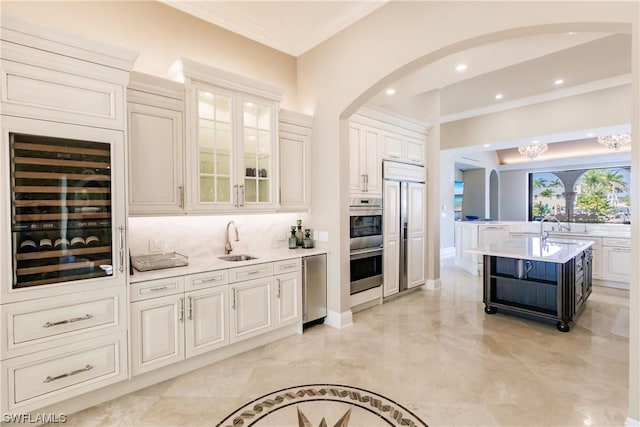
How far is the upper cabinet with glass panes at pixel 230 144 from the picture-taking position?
2.90 meters

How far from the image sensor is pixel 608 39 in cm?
353

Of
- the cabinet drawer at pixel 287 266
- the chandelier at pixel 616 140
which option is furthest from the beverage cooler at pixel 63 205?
the chandelier at pixel 616 140

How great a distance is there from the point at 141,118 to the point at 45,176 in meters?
0.89

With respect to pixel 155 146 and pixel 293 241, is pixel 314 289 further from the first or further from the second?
pixel 155 146

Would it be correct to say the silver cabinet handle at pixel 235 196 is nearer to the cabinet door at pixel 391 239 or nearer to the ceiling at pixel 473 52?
the ceiling at pixel 473 52

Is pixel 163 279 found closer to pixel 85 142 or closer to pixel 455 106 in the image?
pixel 85 142

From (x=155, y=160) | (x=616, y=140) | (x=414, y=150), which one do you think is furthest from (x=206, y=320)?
(x=616, y=140)

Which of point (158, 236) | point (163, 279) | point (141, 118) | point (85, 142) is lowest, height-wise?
point (163, 279)

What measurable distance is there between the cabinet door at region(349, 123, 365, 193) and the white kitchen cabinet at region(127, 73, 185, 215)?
206 cm

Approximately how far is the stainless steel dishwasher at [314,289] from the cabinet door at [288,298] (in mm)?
86

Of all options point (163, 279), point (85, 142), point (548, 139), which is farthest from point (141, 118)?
point (548, 139)

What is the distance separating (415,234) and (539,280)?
1.71m

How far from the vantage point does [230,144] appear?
313 cm

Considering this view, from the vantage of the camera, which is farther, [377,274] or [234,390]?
[377,274]
